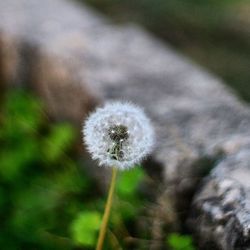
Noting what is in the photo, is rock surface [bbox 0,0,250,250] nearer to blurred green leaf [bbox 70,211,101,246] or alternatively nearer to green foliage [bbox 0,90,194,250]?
green foliage [bbox 0,90,194,250]

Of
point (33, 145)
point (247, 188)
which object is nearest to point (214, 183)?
point (247, 188)

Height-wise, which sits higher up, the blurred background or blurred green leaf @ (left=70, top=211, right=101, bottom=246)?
the blurred background

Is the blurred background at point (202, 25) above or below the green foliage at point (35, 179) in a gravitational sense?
above

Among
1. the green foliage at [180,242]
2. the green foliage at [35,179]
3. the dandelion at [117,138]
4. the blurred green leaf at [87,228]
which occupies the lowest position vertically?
the green foliage at [180,242]

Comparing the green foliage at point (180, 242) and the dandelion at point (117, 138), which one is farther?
the green foliage at point (180, 242)

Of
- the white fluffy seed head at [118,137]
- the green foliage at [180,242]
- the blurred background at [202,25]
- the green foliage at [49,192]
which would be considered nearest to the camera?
the white fluffy seed head at [118,137]

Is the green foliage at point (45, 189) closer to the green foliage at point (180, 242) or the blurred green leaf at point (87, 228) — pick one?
the blurred green leaf at point (87, 228)

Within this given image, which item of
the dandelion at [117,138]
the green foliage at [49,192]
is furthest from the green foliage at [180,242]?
the dandelion at [117,138]

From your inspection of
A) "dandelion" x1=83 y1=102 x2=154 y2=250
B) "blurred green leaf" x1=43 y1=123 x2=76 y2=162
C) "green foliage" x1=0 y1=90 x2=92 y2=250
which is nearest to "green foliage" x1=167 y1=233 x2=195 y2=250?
"dandelion" x1=83 y1=102 x2=154 y2=250
